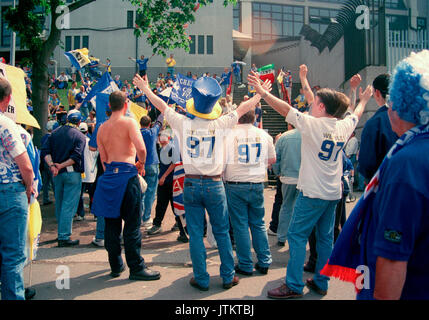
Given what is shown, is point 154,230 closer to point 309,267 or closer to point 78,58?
point 309,267

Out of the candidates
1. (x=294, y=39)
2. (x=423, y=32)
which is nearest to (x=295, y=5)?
(x=294, y=39)

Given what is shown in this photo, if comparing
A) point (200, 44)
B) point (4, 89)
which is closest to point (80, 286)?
point (4, 89)

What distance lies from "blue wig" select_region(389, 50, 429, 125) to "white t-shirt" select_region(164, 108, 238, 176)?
2478 millimetres

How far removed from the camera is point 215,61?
35406 mm

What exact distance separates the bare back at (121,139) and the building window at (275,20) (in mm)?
36822

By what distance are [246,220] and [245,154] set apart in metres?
0.82

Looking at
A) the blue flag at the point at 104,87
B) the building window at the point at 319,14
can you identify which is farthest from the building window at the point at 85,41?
the blue flag at the point at 104,87

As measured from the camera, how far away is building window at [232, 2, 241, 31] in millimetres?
37875

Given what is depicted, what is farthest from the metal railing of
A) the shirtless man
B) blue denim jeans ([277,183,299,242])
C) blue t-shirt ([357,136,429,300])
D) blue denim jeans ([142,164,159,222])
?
blue t-shirt ([357,136,429,300])

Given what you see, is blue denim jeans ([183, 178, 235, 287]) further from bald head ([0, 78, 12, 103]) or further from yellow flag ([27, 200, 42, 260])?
bald head ([0, 78, 12, 103])

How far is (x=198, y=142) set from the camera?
4.05 meters

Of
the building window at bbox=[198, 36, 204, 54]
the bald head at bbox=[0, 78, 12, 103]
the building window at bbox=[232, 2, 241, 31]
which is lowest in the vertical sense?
the bald head at bbox=[0, 78, 12, 103]

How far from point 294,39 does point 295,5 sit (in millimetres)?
8349

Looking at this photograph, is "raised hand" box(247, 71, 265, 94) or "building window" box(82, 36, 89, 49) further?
"building window" box(82, 36, 89, 49)
